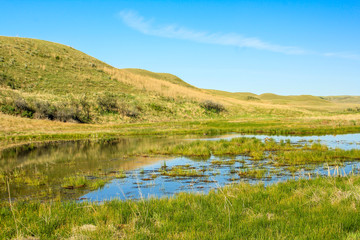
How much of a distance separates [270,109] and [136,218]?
9190 cm

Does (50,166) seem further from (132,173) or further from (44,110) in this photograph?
(44,110)

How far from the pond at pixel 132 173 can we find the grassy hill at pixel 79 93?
30.0 meters

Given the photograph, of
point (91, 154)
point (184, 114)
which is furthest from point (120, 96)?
point (91, 154)

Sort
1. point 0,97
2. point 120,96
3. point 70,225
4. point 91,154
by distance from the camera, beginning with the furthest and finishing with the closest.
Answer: point 120,96 → point 0,97 → point 91,154 → point 70,225

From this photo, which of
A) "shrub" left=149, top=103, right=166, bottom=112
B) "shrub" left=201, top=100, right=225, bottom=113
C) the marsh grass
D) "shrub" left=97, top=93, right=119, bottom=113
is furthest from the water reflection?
"shrub" left=201, top=100, right=225, bottom=113

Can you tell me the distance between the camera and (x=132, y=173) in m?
15.7

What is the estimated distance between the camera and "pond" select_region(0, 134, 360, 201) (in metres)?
12.0

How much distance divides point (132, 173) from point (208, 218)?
9.23 m

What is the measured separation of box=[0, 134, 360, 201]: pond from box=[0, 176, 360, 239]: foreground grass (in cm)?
167

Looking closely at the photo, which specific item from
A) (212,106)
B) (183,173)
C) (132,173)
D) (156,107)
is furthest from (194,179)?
(212,106)

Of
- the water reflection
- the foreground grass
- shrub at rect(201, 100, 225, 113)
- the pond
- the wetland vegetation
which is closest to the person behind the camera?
the foreground grass

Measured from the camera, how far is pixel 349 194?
8.29 metres

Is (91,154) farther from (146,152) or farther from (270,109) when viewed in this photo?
(270,109)

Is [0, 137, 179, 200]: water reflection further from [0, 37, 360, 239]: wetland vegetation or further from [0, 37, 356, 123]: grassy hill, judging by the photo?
[0, 37, 356, 123]: grassy hill
